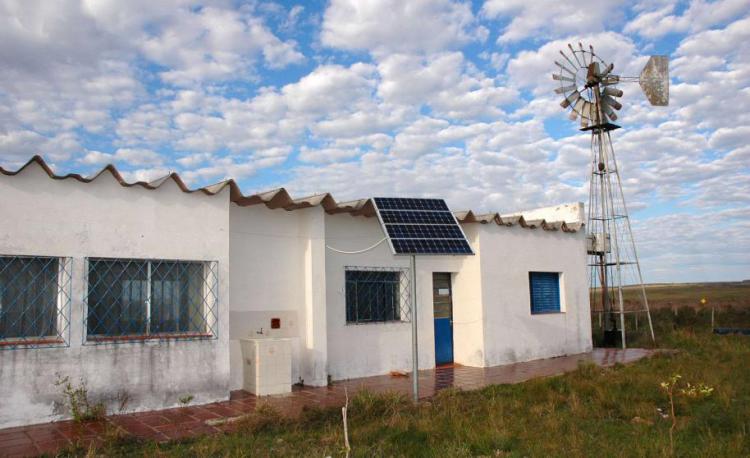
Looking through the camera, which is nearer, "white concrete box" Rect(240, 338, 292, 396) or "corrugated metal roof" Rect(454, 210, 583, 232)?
"white concrete box" Rect(240, 338, 292, 396)

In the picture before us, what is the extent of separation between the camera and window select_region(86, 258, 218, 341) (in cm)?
826

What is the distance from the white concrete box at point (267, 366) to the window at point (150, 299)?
87cm

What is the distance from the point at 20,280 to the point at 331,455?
501 centimetres

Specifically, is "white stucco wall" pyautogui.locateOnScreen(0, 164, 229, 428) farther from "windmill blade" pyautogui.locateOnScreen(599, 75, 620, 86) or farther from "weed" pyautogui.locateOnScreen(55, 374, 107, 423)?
"windmill blade" pyautogui.locateOnScreen(599, 75, 620, 86)

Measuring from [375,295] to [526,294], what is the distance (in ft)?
13.6

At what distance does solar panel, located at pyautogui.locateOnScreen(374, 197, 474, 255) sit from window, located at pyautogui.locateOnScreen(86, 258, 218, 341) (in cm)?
291

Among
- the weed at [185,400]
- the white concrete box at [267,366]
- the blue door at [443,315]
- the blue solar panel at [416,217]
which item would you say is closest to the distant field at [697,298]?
the blue door at [443,315]

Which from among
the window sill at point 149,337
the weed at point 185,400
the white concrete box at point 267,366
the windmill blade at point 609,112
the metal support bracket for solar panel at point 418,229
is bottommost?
the weed at point 185,400

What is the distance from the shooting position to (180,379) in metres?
8.59

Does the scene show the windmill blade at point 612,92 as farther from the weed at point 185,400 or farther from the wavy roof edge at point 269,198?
the weed at point 185,400

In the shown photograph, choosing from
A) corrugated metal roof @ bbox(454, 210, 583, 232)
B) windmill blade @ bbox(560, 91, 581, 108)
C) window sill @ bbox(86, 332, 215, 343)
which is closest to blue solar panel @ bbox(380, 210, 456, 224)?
corrugated metal roof @ bbox(454, 210, 583, 232)

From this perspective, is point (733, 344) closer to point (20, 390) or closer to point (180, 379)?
point (180, 379)

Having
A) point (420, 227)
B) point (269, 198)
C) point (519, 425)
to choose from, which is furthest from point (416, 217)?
point (519, 425)

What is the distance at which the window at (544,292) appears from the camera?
A: 1448 cm
